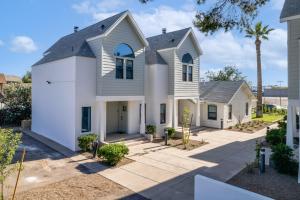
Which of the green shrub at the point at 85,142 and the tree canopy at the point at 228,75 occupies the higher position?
the tree canopy at the point at 228,75

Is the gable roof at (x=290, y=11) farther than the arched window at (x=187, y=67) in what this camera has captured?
No

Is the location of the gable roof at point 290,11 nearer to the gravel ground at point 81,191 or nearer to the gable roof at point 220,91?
the gravel ground at point 81,191

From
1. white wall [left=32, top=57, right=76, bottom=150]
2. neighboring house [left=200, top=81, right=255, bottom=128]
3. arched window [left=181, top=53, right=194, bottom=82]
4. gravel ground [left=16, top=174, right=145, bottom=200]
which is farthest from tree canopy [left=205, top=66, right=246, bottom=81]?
gravel ground [left=16, top=174, right=145, bottom=200]

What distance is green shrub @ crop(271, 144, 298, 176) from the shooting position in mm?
10414

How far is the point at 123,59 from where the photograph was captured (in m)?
16.9

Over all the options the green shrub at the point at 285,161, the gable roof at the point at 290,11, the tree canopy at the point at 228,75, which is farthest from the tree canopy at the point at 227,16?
the tree canopy at the point at 228,75

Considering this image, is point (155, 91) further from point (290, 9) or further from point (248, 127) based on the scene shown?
point (248, 127)

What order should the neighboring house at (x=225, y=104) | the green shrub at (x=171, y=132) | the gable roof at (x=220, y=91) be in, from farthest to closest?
the gable roof at (x=220, y=91) < the neighboring house at (x=225, y=104) < the green shrub at (x=171, y=132)

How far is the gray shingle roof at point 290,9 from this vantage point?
11.4 metres

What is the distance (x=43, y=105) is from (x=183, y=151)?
11.8 m

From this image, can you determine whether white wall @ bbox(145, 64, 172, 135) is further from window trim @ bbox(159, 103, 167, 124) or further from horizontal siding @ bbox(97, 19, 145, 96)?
horizontal siding @ bbox(97, 19, 145, 96)

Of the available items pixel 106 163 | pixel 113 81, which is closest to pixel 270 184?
pixel 106 163

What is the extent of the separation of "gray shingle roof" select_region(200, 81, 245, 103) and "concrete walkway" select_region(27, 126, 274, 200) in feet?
23.7

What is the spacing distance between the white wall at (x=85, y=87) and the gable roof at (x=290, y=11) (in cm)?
1090
